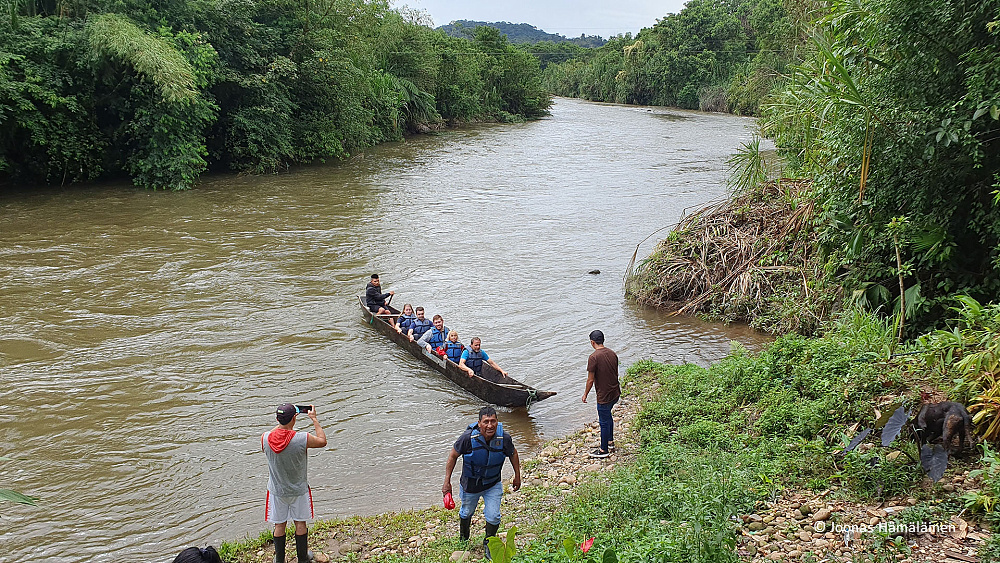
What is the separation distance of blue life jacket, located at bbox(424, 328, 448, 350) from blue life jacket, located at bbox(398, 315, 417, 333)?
3.05 ft

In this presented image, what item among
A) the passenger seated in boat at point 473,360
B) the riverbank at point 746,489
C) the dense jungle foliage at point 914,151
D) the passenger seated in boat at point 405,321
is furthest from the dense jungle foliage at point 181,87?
the dense jungle foliage at point 914,151

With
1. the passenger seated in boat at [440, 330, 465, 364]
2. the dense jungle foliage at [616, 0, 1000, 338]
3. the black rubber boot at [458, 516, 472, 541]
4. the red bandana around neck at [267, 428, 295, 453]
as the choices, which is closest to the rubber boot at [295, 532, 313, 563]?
the red bandana around neck at [267, 428, 295, 453]

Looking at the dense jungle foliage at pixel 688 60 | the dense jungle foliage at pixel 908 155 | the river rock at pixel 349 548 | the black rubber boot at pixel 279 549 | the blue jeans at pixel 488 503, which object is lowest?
the river rock at pixel 349 548

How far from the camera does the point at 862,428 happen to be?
21.5ft

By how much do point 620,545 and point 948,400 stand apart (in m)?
3.40

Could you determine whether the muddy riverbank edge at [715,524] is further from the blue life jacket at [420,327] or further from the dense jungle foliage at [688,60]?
the dense jungle foliage at [688,60]

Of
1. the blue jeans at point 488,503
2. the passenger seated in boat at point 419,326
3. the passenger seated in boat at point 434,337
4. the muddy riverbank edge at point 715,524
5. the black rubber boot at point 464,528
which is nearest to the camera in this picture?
the muddy riverbank edge at point 715,524

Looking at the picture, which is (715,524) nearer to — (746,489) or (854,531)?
(746,489)

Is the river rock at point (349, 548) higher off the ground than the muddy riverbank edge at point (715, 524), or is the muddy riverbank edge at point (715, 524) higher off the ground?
the muddy riverbank edge at point (715, 524)

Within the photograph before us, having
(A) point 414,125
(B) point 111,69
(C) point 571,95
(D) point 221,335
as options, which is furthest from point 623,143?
(C) point 571,95

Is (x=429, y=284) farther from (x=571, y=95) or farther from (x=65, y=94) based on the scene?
(x=571, y=95)

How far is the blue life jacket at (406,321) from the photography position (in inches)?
533

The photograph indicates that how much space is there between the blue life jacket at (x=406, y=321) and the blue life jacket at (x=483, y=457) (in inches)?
288

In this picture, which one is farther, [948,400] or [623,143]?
[623,143]
